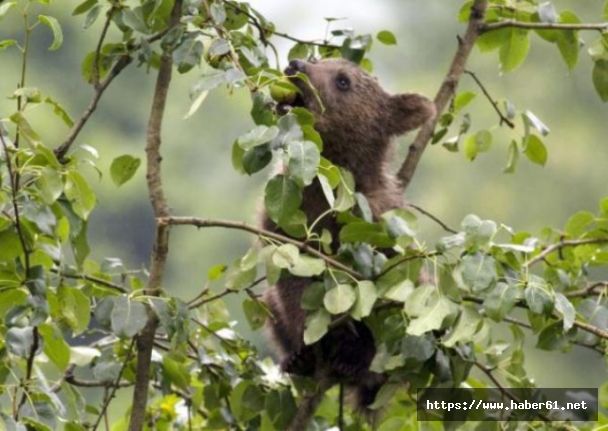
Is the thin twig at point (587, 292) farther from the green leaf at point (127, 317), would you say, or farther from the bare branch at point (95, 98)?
the bare branch at point (95, 98)

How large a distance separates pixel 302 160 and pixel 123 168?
0.68 meters

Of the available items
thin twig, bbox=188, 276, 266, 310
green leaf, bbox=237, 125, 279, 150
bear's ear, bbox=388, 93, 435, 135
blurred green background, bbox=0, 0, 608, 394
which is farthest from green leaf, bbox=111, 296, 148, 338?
blurred green background, bbox=0, 0, 608, 394

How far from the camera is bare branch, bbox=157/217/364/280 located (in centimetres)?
316

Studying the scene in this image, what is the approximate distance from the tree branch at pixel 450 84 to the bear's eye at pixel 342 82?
0.55 meters

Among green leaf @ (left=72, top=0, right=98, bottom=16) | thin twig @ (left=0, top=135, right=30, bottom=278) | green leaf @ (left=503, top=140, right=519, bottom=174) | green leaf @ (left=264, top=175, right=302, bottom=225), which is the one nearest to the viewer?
thin twig @ (left=0, top=135, right=30, bottom=278)

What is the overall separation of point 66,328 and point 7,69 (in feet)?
40.3

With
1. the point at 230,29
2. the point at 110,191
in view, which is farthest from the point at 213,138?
the point at 230,29

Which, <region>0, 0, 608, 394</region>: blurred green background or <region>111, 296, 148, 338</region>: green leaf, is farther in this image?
<region>0, 0, 608, 394</region>: blurred green background

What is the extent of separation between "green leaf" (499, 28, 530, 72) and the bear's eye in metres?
0.76

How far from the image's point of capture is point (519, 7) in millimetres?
4039

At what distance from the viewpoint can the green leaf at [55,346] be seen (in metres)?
3.02

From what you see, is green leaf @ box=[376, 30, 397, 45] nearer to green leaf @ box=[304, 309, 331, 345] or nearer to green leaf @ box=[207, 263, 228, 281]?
green leaf @ box=[207, 263, 228, 281]

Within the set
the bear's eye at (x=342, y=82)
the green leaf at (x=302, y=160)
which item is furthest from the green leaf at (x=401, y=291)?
the bear's eye at (x=342, y=82)

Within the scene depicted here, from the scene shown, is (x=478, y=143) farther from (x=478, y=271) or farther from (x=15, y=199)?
(x=15, y=199)
